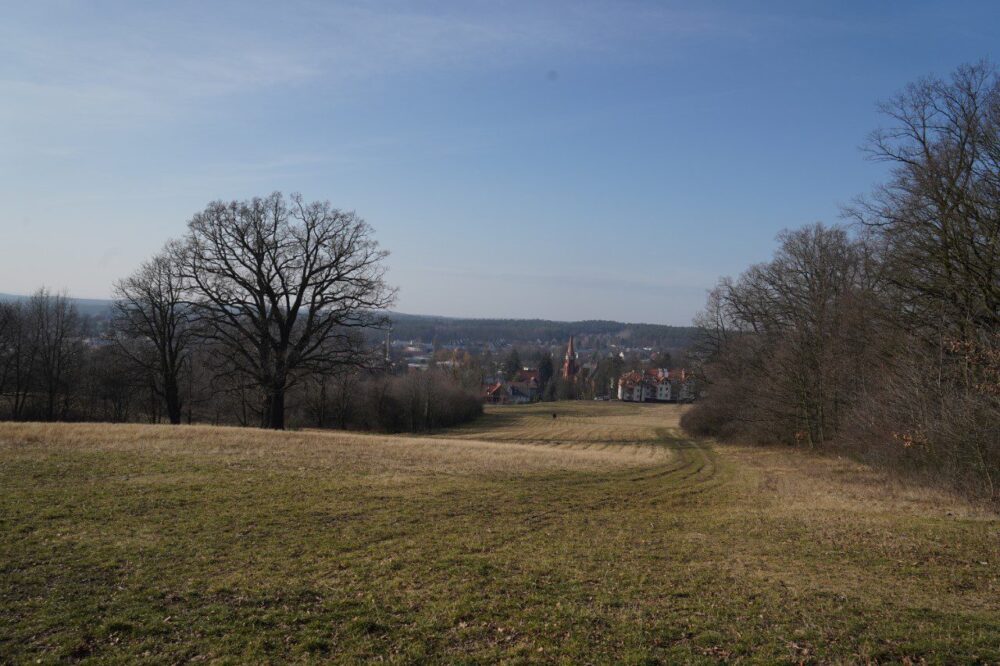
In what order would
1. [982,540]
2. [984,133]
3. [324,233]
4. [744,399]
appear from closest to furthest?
[982,540]
[984,133]
[324,233]
[744,399]

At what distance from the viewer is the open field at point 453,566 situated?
652 centimetres

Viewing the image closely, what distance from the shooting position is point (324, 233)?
30422 millimetres

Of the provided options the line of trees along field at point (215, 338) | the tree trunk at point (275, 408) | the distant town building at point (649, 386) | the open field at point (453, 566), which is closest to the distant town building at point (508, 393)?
the distant town building at point (649, 386)

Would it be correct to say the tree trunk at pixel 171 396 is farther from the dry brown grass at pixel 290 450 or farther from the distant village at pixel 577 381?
the distant village at pixel 577 381

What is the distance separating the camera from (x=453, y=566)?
929 cm

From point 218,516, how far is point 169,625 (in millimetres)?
5030

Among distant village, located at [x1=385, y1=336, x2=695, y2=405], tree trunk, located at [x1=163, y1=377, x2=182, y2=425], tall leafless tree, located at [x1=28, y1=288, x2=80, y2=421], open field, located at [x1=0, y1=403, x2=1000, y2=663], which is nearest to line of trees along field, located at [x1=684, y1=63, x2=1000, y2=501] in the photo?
open field, located at [x1=0, y1=403, x2=1000, y2=663]

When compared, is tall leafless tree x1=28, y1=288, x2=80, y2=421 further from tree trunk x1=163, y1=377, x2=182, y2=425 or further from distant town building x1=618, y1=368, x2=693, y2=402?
distant town building x1=618, y1=368, x2=693, y2=402

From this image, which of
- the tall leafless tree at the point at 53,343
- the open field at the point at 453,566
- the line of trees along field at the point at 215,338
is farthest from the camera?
the tall leafless tree at the point at 53,343

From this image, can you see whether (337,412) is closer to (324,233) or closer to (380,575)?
(324,233)

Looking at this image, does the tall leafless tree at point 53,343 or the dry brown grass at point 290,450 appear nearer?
the dry brown grass at point 290,450

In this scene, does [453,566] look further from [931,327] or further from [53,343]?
[53,343]

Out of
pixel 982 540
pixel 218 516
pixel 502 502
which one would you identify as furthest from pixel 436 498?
pixel 982 540

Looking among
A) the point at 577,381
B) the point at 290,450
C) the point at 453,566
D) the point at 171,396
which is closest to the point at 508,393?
the point at 577,381
